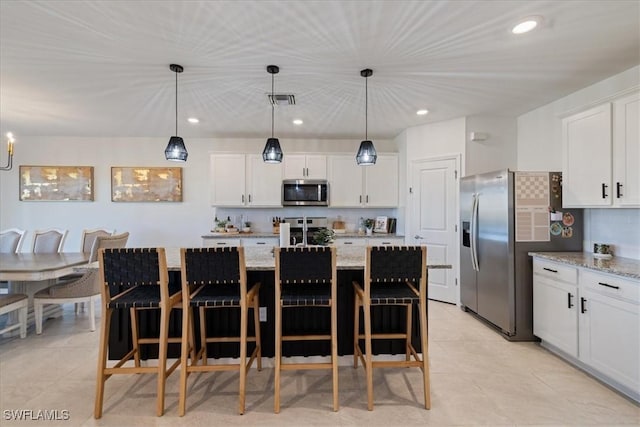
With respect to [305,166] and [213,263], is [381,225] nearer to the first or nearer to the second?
[305,166]

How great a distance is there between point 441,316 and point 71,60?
4.49 metres

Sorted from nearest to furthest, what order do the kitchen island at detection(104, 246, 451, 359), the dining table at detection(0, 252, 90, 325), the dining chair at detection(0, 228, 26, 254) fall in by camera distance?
the kitchen island at detection(104, 246, 451, 359) < the dining table at detection(0, 252, 90, 325) < the dining chair at detection(0, 228, 26, 254)

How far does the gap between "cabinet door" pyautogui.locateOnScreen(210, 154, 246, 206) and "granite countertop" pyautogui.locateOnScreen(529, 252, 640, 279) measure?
13.0ft

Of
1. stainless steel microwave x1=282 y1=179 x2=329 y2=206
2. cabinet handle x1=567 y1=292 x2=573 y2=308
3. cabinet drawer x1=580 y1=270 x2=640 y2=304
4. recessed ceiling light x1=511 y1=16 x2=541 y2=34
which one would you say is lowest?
cabinet handle x1=567 y1=292 x2=573 y2=308

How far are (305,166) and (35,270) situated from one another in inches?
136

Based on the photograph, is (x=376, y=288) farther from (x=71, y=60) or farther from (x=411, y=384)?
(x=71, y=60)

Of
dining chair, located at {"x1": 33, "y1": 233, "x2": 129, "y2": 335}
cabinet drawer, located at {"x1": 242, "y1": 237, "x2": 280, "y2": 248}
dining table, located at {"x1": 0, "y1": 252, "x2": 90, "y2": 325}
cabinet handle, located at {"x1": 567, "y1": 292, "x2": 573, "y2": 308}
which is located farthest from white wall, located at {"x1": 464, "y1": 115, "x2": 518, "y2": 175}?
dining table, located at {"x1": 0, "y1": 252, "x2": 90, "y2": 325}

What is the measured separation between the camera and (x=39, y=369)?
252 centimetres

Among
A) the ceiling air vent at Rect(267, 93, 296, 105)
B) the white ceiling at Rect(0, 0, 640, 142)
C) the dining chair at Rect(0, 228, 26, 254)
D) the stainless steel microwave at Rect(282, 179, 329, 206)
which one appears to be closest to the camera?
the white ceiling at Rect(0, 0, 640, 142)

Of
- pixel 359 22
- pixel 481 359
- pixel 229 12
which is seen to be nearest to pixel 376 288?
pixel 481 359

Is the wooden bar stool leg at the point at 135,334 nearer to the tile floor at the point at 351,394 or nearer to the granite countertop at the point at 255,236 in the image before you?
the tile floor at the point at 351,394

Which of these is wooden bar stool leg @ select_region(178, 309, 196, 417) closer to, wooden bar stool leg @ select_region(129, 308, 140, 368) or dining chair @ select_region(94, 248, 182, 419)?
dining chair @ select_region(94, 248, 182, 419)

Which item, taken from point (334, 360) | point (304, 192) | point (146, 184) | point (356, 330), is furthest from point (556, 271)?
point (146, 184)

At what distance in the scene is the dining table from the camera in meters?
2.88
